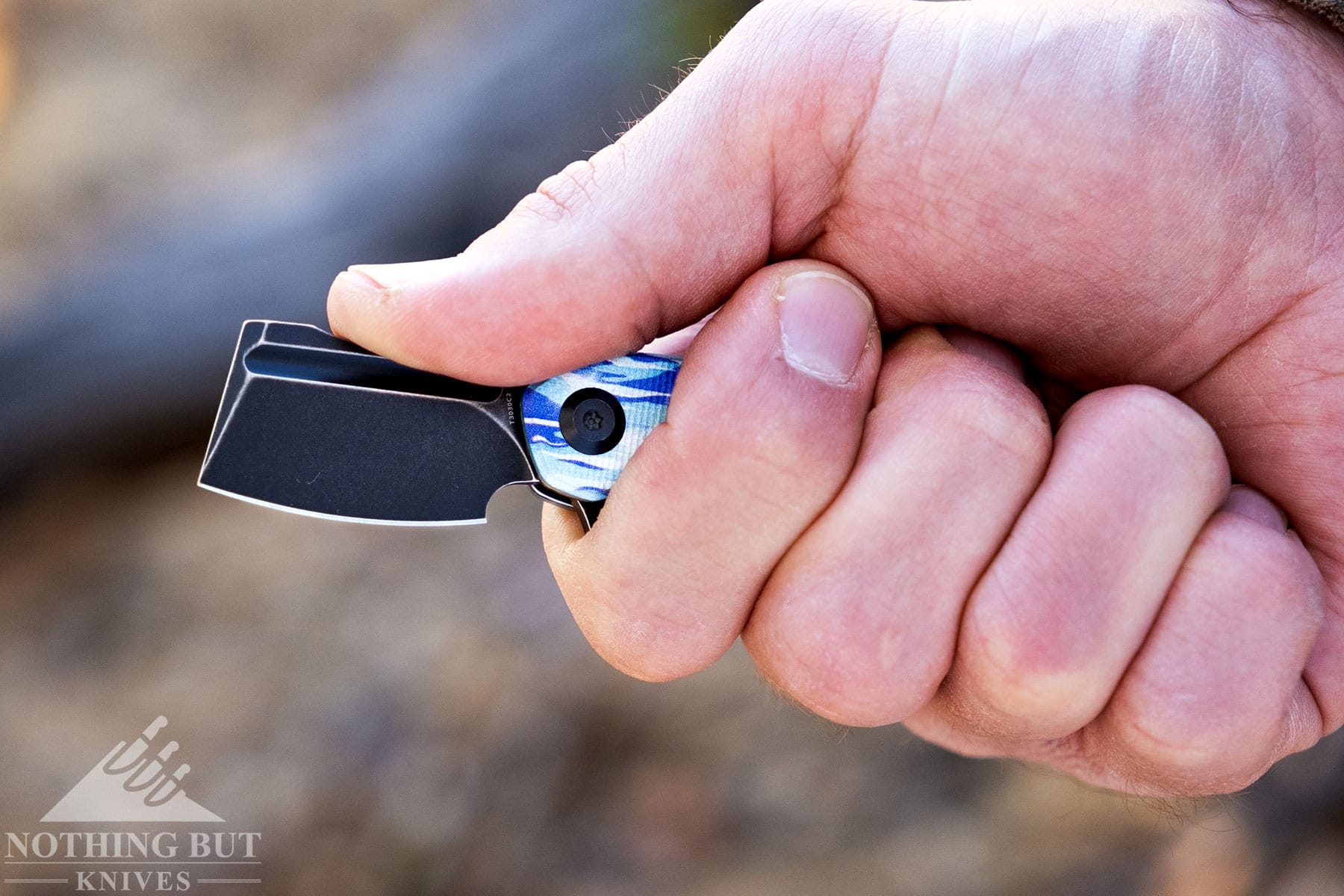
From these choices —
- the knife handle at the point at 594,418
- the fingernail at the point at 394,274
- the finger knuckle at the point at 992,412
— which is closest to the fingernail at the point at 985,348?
the finger knuckle at the point at 992,412

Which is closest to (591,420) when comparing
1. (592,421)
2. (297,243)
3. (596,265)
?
(592,421)

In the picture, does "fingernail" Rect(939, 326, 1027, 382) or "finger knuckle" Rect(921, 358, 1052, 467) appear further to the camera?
"fingernail" Rect(939, 326, 1027, 382)

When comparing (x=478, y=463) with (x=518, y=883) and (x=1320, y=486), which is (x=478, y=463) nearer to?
(x=1320, y=486)

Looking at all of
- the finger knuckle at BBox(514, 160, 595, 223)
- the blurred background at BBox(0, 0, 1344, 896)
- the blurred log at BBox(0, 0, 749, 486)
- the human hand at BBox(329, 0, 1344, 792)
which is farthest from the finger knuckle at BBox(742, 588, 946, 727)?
the blurred log at BBox(0, 0, 749, 486)

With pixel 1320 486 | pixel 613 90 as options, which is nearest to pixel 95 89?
pixel 613 90

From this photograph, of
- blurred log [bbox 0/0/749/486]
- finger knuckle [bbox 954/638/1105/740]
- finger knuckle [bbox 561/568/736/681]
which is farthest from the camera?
blurred log [bbox 0/0/749/486]

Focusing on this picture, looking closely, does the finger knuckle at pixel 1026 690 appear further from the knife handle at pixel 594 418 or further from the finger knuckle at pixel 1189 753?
the knife handle at pixel 594 418

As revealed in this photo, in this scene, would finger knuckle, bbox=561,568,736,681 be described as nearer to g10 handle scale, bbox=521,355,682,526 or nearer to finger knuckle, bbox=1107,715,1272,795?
g10 handle scale, bbox=521,355,682,526

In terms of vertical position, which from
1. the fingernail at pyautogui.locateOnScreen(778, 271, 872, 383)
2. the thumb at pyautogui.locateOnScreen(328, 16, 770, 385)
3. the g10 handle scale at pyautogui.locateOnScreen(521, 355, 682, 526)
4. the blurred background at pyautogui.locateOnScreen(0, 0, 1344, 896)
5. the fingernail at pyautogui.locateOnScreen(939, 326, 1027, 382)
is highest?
the thumb at pyautogui.locateOnScreen(328, 16, 770, 385)
